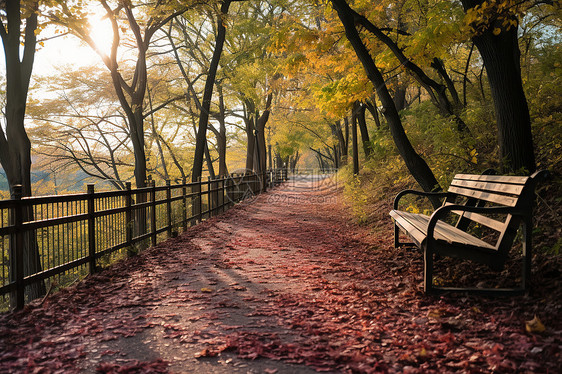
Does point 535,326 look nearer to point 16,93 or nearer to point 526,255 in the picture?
point 526,255

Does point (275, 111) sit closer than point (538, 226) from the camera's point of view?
No

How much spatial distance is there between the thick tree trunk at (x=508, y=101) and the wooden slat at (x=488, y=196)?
A: 818 millimetres

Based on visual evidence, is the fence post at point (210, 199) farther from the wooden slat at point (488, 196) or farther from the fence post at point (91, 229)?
the wooden slat at point (488, 196)

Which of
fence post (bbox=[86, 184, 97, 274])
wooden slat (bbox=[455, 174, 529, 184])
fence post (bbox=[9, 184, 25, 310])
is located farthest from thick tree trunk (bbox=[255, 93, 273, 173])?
fence post (bbox=[9, 184, 25, 310])

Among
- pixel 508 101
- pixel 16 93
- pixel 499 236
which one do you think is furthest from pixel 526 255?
pixel 16 93

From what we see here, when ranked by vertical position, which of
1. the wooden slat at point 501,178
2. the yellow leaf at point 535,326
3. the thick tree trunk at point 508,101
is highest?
the thick tree trunk at point 508,101

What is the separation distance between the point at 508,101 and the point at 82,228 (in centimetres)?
705

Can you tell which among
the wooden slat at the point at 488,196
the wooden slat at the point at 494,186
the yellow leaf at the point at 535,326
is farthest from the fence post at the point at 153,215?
the yellow leaf at the point at 535,326

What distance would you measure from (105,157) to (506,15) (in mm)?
29131

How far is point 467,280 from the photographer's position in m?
4.65

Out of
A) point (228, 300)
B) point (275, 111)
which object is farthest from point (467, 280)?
point (275, 111)

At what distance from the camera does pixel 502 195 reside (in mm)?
4531

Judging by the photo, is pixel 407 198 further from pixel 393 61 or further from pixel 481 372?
pixel 481 372

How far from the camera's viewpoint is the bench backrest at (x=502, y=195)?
3977 millimetres
